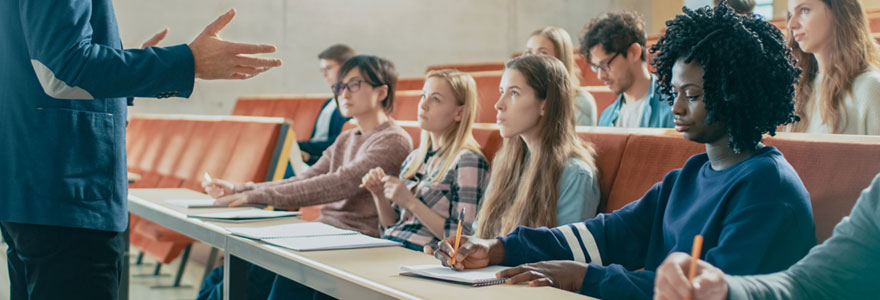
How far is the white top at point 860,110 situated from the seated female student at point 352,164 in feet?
4.21

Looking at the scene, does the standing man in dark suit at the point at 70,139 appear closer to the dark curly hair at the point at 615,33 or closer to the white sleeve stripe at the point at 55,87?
the white sleeve stripe at the point at 55,87

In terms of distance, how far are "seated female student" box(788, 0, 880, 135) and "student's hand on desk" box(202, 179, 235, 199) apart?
176 centimetres

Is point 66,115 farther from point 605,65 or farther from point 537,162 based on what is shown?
point 605,65

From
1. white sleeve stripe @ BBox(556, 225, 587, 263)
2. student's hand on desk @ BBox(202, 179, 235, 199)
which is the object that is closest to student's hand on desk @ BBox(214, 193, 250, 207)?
student's hand on desk @ BBox(202, 179, 235, 199)

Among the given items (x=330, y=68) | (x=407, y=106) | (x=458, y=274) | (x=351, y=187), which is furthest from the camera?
(x=330, y=68)

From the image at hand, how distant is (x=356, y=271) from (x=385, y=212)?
1097 mm

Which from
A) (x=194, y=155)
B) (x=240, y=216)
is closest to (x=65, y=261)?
(x=240, y=216)

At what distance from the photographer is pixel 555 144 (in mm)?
1925

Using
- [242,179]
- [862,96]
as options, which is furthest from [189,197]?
[862,96]

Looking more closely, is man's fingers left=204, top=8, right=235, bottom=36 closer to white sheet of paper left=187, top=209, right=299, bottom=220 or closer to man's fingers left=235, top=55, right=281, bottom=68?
man's fingers left=235, top=55, right=281, bottom=68

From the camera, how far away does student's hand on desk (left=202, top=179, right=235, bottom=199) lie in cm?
258

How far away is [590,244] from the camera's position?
1473mm

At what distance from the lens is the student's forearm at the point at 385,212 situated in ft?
8.18

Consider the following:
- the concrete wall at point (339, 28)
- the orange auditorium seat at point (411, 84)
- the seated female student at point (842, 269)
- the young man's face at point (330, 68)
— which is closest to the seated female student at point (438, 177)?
the seated female student at point (842, 269)
